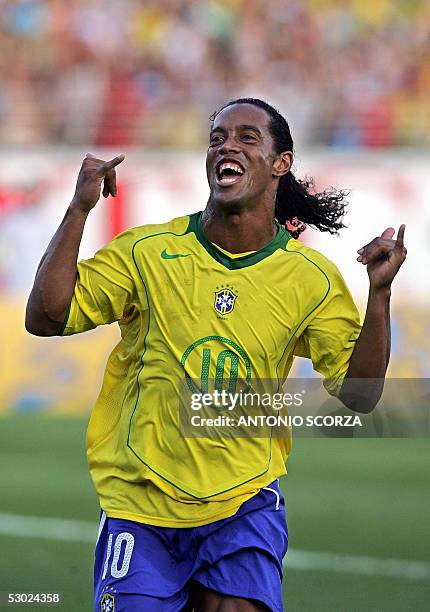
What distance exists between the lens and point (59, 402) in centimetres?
1180

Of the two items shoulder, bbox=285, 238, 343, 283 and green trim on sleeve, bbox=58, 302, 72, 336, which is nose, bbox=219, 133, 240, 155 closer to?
shoulder, bbox=285, 238, 343, 283

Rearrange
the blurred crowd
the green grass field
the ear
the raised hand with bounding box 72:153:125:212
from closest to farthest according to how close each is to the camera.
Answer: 1. the raised hand with bounding box 72:153:125:212
2. the ear
3. the green grass field
4. the blurred crowd

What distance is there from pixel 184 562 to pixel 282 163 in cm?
142

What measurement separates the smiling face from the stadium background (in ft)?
8.81

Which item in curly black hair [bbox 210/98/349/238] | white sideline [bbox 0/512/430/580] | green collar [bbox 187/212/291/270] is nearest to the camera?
green collar [bbox 187/212/291/270]

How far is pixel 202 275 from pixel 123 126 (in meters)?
9.21

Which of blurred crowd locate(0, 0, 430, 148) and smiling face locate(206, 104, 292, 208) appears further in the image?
blurred crowd locate(0, 0, 430, 148)

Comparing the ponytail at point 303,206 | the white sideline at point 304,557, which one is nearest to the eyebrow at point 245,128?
the ponytail at point 303,206

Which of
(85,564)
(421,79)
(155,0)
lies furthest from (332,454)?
(155,0)

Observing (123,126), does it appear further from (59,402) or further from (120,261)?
(120,261)

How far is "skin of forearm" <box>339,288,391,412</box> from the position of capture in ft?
12.5

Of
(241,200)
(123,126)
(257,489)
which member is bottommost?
(257,489)

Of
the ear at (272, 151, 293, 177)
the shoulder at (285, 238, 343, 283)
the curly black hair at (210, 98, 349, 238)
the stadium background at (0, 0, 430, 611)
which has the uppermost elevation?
the stadium background at (0, 0, 430, 611)

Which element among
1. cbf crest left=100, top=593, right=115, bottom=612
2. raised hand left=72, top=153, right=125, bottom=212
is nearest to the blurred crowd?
raised hand left=72, top=153, right=125, bottom=212
